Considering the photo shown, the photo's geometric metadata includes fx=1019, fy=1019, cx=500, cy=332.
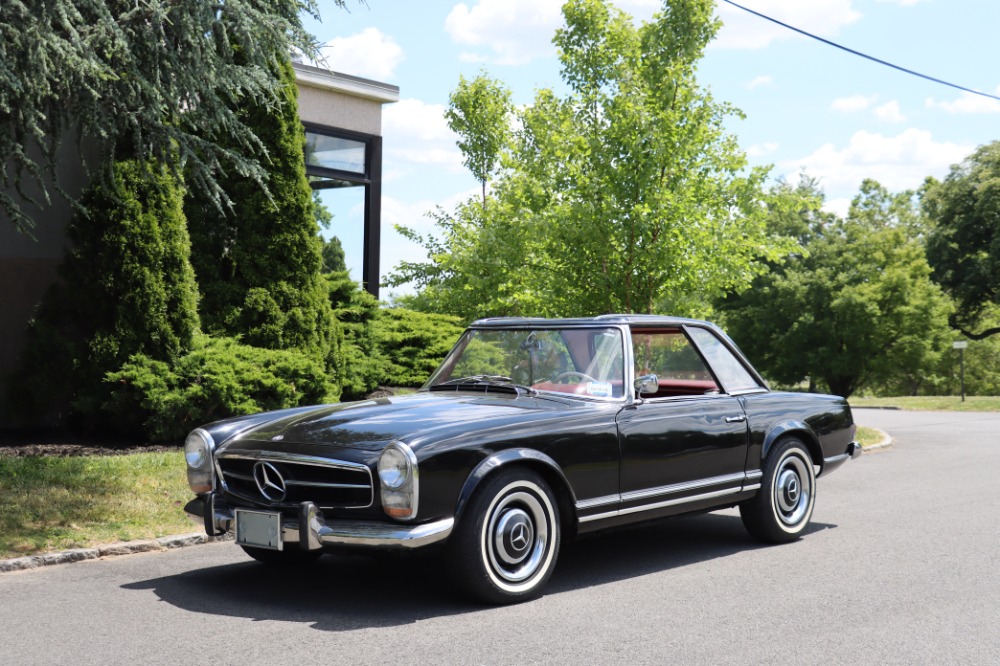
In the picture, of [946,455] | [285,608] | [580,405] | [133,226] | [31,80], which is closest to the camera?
[285,608]

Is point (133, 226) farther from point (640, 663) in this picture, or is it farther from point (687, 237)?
point (640, 663)

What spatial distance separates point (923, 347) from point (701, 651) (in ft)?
158

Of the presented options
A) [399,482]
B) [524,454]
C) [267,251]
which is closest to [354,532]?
[399,482]

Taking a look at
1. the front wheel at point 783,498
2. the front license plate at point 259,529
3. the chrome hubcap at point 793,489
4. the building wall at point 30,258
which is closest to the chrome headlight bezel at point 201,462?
the front license plate at point 259,529

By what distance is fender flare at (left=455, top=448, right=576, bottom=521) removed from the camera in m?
5.51

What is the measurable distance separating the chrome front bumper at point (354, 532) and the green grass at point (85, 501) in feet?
9.21

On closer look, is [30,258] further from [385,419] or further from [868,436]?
[868,436]

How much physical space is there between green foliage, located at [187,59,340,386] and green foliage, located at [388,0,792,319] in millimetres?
4116

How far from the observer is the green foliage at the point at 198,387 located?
11.1 meters

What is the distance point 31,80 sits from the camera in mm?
8344

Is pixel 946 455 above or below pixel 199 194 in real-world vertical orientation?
below

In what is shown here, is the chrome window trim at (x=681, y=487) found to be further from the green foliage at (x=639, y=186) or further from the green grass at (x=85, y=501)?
the green foliage at (x=639, y=186)

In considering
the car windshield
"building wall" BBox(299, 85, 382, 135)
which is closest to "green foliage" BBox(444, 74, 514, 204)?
"building wall" BBox(299, 85, 382, 135)

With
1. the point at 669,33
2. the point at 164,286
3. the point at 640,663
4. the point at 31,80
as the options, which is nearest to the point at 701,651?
the point at 640,663
